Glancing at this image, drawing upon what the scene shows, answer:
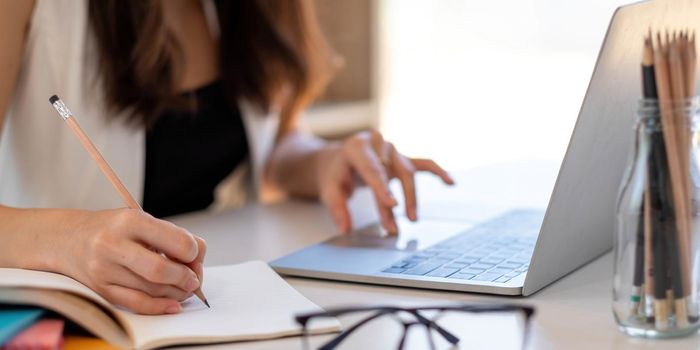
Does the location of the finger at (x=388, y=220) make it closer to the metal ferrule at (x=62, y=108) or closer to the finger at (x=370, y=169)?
the finger at (x=370, y=169)

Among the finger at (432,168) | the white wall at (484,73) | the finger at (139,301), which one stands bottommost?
the white wall at (484,73)

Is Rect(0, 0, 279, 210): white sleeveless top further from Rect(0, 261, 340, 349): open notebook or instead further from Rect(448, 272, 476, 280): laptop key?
A: Rect(448, 272, 476, 280): laptop key

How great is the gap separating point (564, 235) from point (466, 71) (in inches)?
109

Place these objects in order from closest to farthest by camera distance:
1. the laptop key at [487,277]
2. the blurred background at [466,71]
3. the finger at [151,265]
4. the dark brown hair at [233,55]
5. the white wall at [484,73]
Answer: the finger at [151,265], the laptop key at [487,277], the dark brown hair at [233,55], the blurred background at [466,71], the white wall at [484,73]

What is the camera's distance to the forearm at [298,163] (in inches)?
58.3

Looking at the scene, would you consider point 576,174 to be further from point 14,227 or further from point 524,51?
point 524,51

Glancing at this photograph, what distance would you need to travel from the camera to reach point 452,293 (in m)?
0.87

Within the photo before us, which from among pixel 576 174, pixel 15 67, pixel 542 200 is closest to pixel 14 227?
pixel 15 67

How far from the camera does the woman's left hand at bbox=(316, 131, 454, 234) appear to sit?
3.83 ft

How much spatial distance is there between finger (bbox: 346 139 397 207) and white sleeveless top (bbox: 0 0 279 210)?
1.12 ft

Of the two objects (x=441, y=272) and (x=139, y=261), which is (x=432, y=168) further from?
(x=139, y=261)

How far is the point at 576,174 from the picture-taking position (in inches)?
32.7

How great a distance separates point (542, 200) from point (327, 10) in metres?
1.72

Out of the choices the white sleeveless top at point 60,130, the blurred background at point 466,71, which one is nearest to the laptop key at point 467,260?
the white sleeveless top at point 60,130
